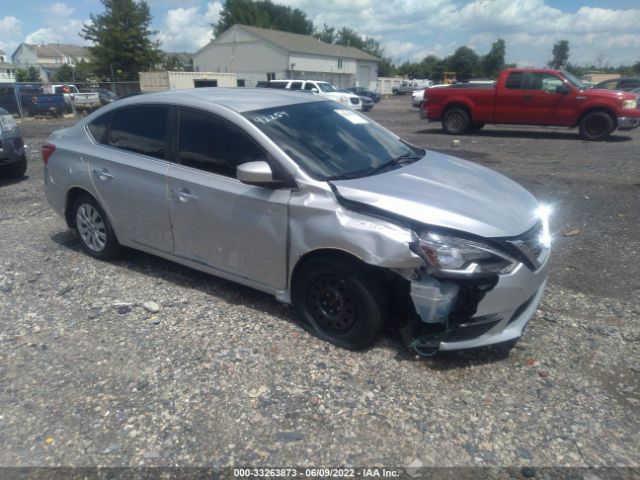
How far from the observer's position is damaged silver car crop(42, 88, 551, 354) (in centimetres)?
301

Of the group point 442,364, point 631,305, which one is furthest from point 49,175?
point 631,305

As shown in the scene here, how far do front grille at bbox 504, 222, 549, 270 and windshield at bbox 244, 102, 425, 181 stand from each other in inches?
44.2

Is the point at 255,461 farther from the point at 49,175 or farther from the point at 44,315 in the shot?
the point at 49,175

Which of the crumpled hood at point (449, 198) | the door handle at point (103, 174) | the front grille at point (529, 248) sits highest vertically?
the crumpled hood at point (449, 198)

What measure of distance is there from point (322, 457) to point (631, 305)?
119 inches

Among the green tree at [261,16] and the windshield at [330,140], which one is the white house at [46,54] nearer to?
the green tree at [261,16]

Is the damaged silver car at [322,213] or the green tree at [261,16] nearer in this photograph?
the damaged silver car at [322,213]

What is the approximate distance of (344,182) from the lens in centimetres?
336

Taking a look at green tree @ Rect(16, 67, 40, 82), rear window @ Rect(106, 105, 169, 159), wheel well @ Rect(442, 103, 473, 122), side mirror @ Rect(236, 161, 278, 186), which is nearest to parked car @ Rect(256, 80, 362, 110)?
wheel well @ Rect(442, 103, 473, 122)

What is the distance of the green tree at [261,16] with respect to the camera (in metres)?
72.8

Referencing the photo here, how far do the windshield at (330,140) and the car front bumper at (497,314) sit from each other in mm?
1171

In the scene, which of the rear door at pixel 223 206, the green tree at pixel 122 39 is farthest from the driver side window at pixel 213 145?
the green tree at pixel 122 39

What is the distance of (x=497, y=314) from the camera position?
3064 mm

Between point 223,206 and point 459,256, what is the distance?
176 cm
